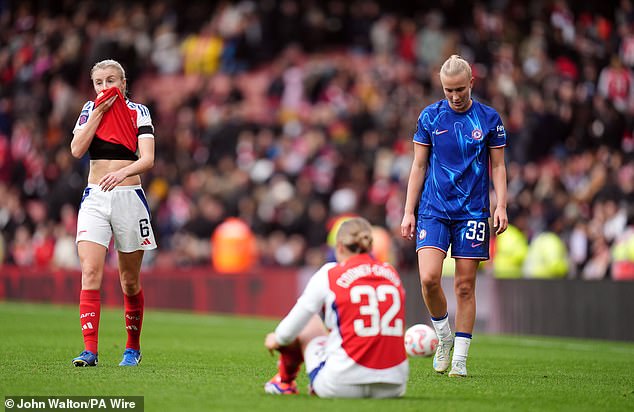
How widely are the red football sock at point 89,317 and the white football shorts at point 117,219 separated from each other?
415 mm

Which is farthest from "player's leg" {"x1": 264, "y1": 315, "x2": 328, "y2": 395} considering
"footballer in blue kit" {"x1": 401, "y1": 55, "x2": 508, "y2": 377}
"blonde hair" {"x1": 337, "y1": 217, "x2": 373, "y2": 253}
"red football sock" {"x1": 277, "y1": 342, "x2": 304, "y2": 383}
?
"footballer in blue kit" {"x1": 401, "y1": 55, "x2": 508, "y2": 377}

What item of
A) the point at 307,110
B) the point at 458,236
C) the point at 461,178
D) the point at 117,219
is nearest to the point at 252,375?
the point at 117,219

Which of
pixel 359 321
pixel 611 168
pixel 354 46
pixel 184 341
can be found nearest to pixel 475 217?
pixel 359 321

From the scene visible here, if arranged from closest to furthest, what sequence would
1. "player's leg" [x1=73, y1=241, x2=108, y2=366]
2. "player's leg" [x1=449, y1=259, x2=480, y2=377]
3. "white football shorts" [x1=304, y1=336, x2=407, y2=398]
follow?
"white football shorts" [x1=304, y1=336, x2=407, y2=398] < "player's leg" [x1=73, y1=241, x2=108, y2=366] < "player's leg" [x1=449, y1=259, x2=480, y2=377]

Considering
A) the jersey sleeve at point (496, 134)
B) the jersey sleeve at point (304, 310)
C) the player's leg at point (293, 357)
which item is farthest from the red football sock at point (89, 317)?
the jersey sleeve at point (496, 134)

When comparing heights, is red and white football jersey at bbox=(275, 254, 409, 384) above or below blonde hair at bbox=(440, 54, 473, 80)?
below

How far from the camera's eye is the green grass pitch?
26.7 feet

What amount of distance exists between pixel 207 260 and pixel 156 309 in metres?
1.48

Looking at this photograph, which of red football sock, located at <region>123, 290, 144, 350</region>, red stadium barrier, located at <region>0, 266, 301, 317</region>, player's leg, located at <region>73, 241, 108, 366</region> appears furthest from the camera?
red stadium barrier, located at <region>0, 266, 301, 317</region>

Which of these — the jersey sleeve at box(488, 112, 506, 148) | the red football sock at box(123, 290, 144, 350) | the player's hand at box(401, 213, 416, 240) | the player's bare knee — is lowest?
the red football sock at box(123, 290, 144, 350)

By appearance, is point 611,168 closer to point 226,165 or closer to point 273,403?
point 226,165

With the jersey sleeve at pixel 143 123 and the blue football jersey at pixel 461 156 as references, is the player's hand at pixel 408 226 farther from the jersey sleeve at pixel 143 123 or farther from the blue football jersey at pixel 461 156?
the jersey sleeve at pixel 143 123

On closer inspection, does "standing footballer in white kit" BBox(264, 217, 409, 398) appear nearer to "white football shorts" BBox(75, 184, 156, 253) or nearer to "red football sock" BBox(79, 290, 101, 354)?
"red football sock" BBox(79, 290, 101, 354)

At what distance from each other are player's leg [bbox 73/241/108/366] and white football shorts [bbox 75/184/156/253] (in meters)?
0.10
